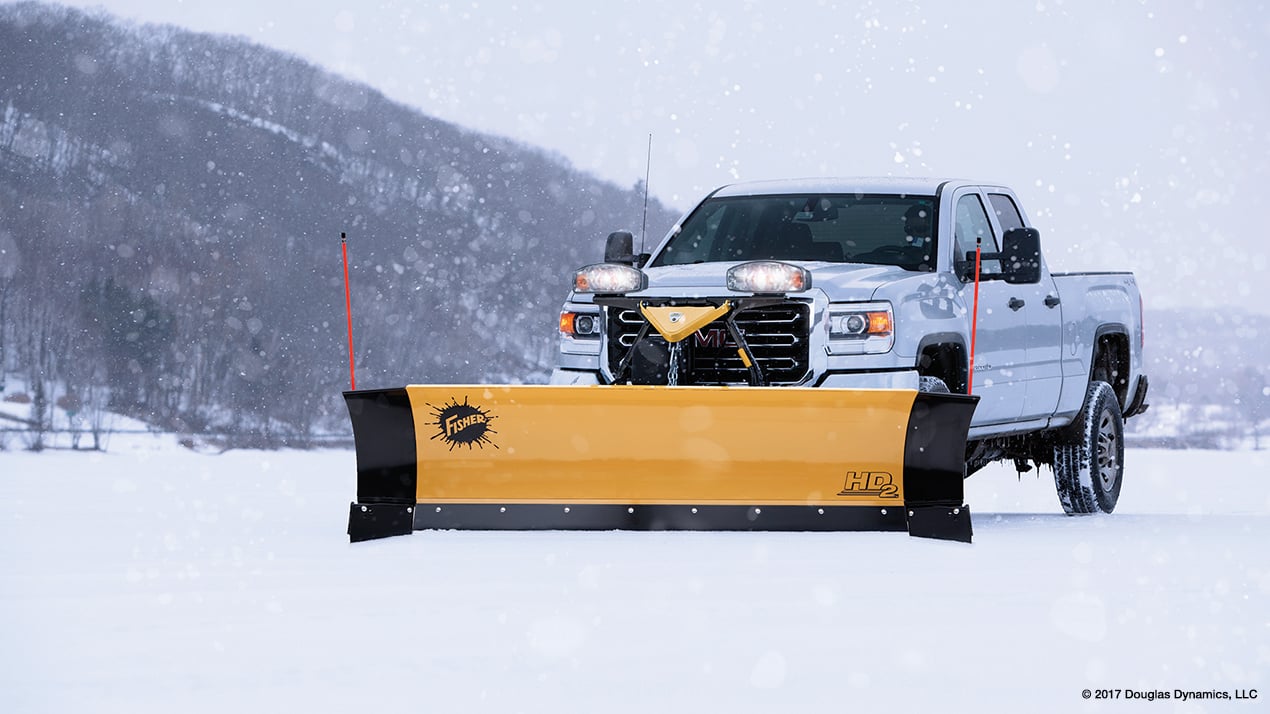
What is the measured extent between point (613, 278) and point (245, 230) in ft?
509

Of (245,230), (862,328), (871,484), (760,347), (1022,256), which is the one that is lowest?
(871,484)

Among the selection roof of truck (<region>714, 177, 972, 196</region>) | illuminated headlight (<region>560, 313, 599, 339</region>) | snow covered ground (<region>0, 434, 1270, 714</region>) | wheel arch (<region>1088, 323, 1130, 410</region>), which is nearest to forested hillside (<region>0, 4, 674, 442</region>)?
wheel arch (<region>1088, 323, 1130, 410</region>)

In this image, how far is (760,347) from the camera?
28.5 ft

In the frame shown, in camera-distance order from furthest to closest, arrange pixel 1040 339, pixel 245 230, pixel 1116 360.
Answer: pixel 245 230
pixel 1116 360
pixel 1040 339

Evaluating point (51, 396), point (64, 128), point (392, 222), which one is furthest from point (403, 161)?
point (51, 396)

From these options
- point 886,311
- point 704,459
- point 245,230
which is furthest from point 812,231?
point 245,230

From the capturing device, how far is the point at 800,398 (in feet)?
25.7

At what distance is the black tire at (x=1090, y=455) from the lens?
11.0 m

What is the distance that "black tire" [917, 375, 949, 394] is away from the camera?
8617 mm

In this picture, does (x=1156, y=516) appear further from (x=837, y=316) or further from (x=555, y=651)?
(x=555, y=651)

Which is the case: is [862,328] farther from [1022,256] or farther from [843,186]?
[843,186]

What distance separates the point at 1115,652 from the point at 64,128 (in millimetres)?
177842

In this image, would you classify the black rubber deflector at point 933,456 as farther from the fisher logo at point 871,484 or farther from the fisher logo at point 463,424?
the fisher logo at point 463,424

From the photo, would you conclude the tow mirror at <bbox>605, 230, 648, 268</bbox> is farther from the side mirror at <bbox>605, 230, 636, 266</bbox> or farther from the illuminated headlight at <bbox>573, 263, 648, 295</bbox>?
the illuminated headlight at <bbox>573, 263, 648, 295</bbox>
